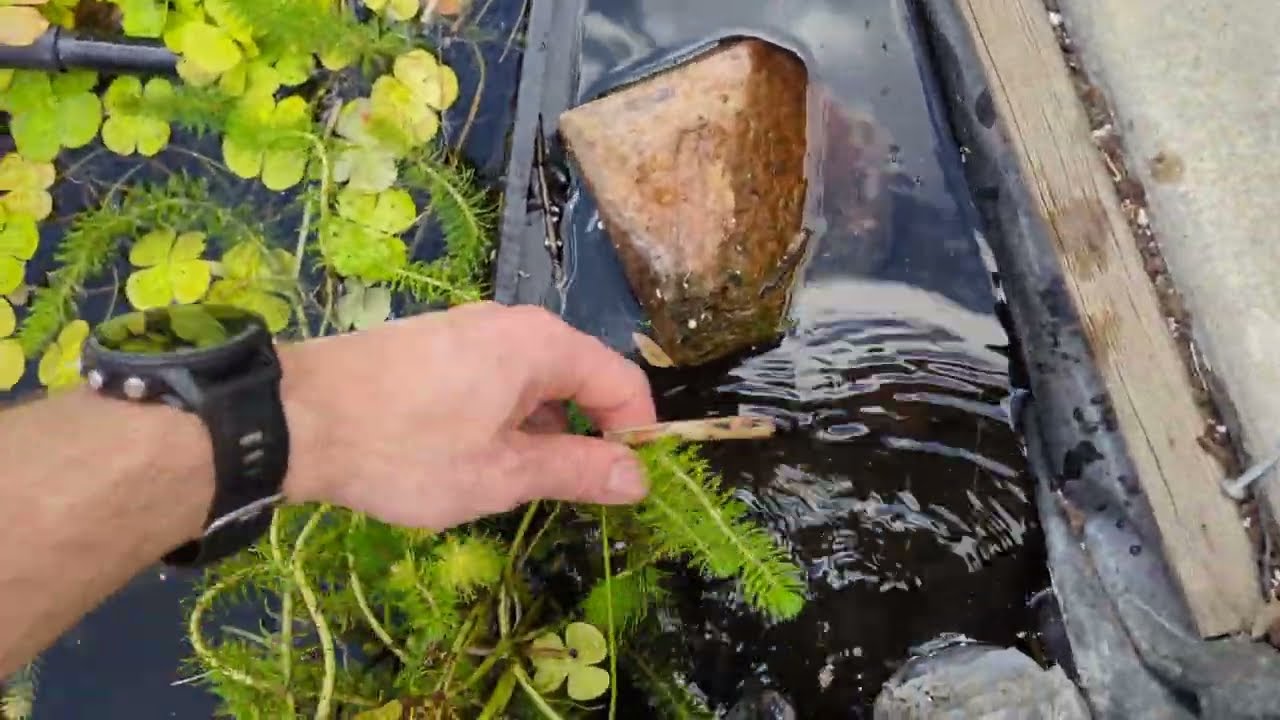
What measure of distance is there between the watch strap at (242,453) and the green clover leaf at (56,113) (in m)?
1.42

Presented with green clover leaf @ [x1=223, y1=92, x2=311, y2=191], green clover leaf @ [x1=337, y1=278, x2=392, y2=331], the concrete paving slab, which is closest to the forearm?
green clover leaf @ [x1=337, y1=278, x2=392, y2=331]

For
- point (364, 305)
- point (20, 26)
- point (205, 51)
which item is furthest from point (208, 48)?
point (364, 305)

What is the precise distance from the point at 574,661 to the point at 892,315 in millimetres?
1077

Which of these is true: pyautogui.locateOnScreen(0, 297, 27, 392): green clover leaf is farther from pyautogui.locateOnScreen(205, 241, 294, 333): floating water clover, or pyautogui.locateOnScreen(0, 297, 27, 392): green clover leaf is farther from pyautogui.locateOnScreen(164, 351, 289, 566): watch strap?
pyautogui.locateOnScreen(164, 351, 289, 566): watch strap

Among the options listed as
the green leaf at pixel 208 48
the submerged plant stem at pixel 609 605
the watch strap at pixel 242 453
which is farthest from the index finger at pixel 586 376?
the green leaf at pixel 208 48

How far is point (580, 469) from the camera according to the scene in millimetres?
1649

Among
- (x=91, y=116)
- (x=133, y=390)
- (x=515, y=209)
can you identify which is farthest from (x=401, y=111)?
(x=133, y=390)

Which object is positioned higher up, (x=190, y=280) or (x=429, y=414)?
(x=429, y=414)

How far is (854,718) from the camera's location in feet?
7.47

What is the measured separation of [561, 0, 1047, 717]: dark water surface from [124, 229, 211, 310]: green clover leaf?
0.89 meters

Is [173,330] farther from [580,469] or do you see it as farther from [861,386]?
[861,386]

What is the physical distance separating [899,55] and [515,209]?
1.01 m

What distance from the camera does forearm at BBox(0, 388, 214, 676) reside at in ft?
4.11

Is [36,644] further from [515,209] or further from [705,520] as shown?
[515,209]
